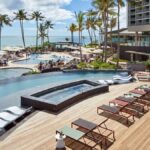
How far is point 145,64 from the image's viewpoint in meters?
28.2

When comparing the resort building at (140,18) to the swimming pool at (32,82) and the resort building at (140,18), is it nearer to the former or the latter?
the resort building at (140,18)

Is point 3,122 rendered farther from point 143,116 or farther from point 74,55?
point 74,55

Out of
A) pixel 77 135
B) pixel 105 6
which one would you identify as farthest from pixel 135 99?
pixel 105 6

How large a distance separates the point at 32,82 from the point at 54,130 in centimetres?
1299

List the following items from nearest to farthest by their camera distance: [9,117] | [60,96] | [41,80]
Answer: [9,117], [60,96], [41,80]

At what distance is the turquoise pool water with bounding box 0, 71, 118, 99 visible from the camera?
69.6 ft

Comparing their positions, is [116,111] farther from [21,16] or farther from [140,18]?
[21,16]

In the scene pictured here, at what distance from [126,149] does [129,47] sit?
3167 centimetres

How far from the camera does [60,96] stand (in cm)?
1834

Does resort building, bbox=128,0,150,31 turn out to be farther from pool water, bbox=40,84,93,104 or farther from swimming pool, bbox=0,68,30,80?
pool water, bbox=40,84,93,104

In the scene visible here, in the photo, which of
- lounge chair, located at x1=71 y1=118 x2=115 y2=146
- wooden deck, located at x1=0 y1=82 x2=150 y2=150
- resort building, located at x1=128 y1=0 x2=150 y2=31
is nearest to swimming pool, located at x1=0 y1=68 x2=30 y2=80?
wooden deck, located at x1=0 y1=82 x2=150 y2=150

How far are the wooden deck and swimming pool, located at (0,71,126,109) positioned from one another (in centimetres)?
407

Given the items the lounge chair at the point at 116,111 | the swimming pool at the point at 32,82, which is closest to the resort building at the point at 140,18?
the swimming pool at the point at 32,82

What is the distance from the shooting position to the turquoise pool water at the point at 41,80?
21.2 metres
